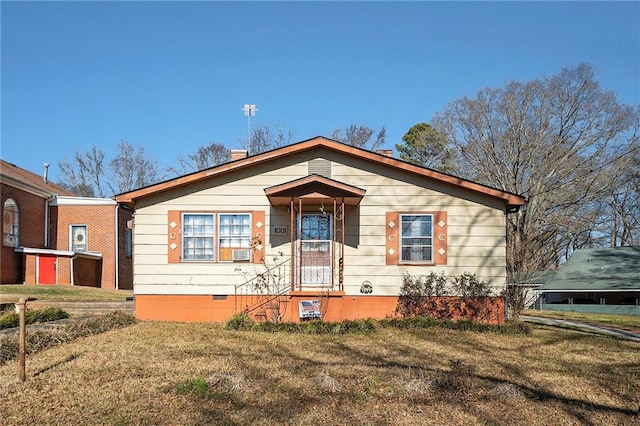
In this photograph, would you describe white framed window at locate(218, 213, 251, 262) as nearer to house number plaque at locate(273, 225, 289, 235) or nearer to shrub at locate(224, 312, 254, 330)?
house number plaque at locate(273, 225, 289, 235)

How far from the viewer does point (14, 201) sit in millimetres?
24125

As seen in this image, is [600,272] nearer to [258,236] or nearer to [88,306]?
[258,236]

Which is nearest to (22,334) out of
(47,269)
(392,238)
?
(392,238)

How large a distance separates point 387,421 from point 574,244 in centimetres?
4489

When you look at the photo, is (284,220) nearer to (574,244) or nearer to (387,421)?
(387,421)

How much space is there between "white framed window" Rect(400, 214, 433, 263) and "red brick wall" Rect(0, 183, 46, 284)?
17.2 metres

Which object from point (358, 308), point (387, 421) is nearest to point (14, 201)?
point (358, 308)

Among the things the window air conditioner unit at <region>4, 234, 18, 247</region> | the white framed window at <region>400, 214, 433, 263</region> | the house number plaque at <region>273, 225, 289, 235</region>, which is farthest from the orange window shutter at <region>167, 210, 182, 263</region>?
the window air conditioner unit at <region>4, 234, 18, 247</region>

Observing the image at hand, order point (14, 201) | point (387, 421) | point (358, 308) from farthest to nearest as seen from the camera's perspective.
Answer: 1. point (14, 201)
2. point (358, 308)
3. point (387, 421)

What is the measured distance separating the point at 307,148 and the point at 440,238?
392 cm

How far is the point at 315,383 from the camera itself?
23.9 ft

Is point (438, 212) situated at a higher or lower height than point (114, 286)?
higher

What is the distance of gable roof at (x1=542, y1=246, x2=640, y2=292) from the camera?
29380mm

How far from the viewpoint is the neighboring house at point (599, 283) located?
1156 inches
